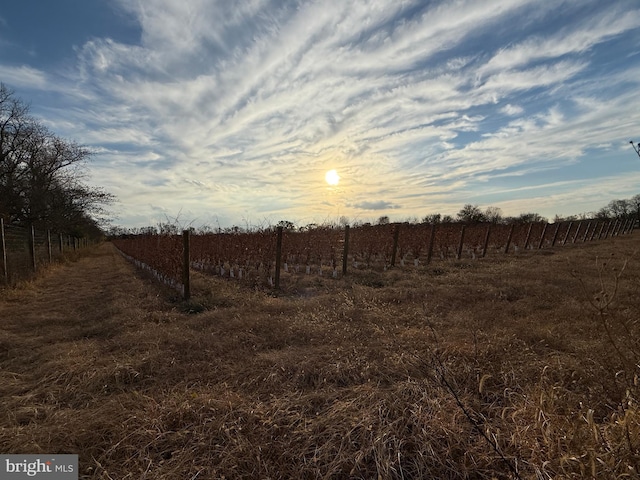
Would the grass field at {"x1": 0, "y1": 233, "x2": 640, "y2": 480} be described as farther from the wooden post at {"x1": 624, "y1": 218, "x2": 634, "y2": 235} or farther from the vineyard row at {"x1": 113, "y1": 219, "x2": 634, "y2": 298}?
the wooden post at {"x1": 624, "y1": 218, "x2": 634, "y2": 235}

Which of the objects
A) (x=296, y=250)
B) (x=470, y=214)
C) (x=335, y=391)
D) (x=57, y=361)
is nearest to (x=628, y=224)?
(x=470, y=214)

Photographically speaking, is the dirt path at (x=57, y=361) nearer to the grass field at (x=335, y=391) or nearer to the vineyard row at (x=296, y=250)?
the grass field at (x=335, y=391)

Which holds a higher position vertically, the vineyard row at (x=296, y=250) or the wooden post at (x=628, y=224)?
the wooden post at (x=628, y=224)

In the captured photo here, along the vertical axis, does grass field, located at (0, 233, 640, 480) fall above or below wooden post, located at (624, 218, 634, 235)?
below

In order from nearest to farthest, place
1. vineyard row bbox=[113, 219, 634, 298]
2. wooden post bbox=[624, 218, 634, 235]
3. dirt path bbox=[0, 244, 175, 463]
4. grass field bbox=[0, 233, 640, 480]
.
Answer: grass field bbox=[0, 233, 640, 480]
dirt path bbox=[0, 244, 175, 463]
vineyard row bbox=[113, 219, 634, 298]
wooden post bbox=[624, 218, 634, 235]

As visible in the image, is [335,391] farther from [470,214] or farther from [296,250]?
[470,214]

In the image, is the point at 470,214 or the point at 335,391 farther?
the point at 470,214

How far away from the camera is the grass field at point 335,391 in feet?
6.28

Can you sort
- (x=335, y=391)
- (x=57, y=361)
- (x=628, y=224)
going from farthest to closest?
(x=628, y=224) → (x=57, y=361) → (x=335, y=391)

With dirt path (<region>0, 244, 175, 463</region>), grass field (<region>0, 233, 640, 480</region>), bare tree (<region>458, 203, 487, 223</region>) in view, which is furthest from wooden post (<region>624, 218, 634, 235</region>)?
dirt path (<region>0, 244, 175, 463</region>)

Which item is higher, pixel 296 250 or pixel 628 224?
pixel 628 224

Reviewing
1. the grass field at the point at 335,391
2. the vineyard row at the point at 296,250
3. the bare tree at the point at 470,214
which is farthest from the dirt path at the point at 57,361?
the bare tree at the point at 470,214

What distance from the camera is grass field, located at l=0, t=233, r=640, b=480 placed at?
6.28 ft

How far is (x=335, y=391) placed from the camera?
273 cm
